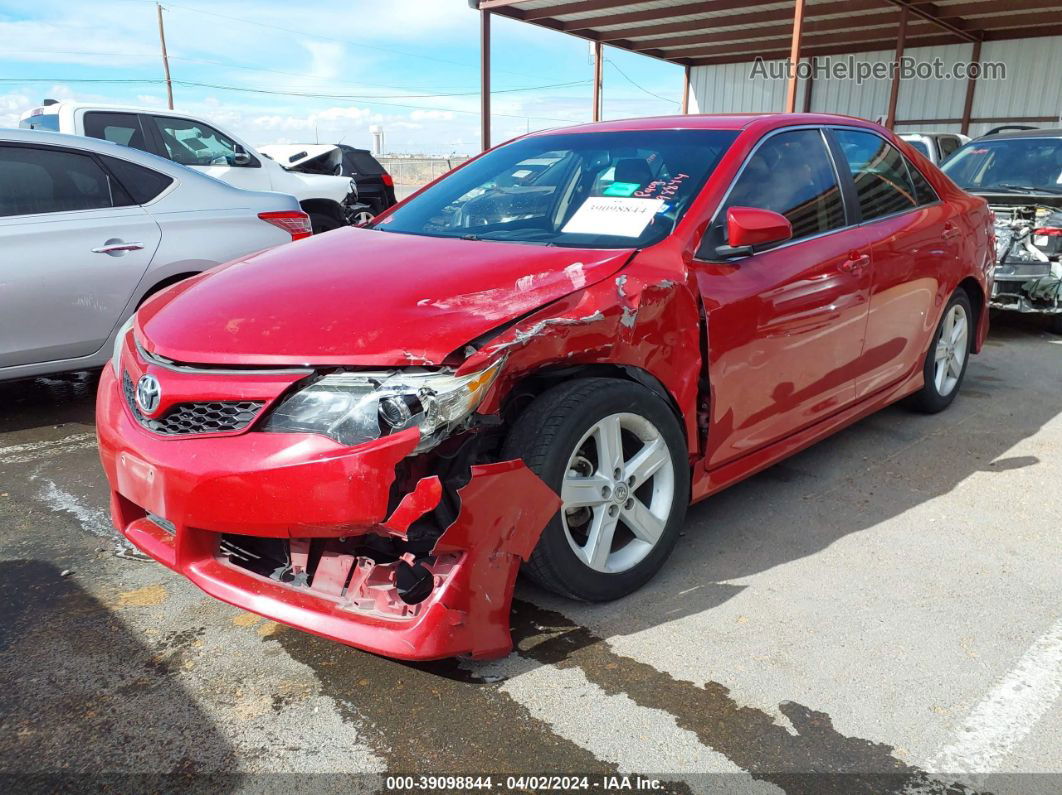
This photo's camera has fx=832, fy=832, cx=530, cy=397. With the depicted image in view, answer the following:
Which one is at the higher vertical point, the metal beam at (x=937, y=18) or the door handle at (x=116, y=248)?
A: the metal beam at (x=937, y=18)

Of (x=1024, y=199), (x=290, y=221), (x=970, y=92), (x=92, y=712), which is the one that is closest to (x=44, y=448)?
(x=290, y=221)

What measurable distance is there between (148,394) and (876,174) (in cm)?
320

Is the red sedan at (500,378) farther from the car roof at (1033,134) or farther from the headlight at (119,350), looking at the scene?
the car roof at (1033,134)

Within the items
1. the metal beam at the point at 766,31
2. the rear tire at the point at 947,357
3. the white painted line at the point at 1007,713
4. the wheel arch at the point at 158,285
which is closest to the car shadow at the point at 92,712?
the white painted line at the point at 1007,713

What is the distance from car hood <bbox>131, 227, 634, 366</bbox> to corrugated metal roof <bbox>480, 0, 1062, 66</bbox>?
12.6 m

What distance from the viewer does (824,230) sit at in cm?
333

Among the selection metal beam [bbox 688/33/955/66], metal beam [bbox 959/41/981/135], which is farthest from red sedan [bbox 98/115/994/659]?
metal beam [bbox 688/33/955/66]

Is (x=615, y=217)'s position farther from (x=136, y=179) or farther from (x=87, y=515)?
(x=136, y=179)

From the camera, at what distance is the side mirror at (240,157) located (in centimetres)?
809

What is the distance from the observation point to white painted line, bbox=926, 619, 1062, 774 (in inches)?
76.9

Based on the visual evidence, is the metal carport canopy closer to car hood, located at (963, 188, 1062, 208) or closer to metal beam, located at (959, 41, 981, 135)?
metal beam, located at (959, 41, 981, 135)

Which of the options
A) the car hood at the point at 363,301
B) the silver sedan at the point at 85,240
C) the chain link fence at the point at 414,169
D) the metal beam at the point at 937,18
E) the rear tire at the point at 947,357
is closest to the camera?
the car hood at the point at 363,301

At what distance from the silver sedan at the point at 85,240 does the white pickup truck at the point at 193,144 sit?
3003 mm

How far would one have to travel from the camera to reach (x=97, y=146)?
4.62 metres
